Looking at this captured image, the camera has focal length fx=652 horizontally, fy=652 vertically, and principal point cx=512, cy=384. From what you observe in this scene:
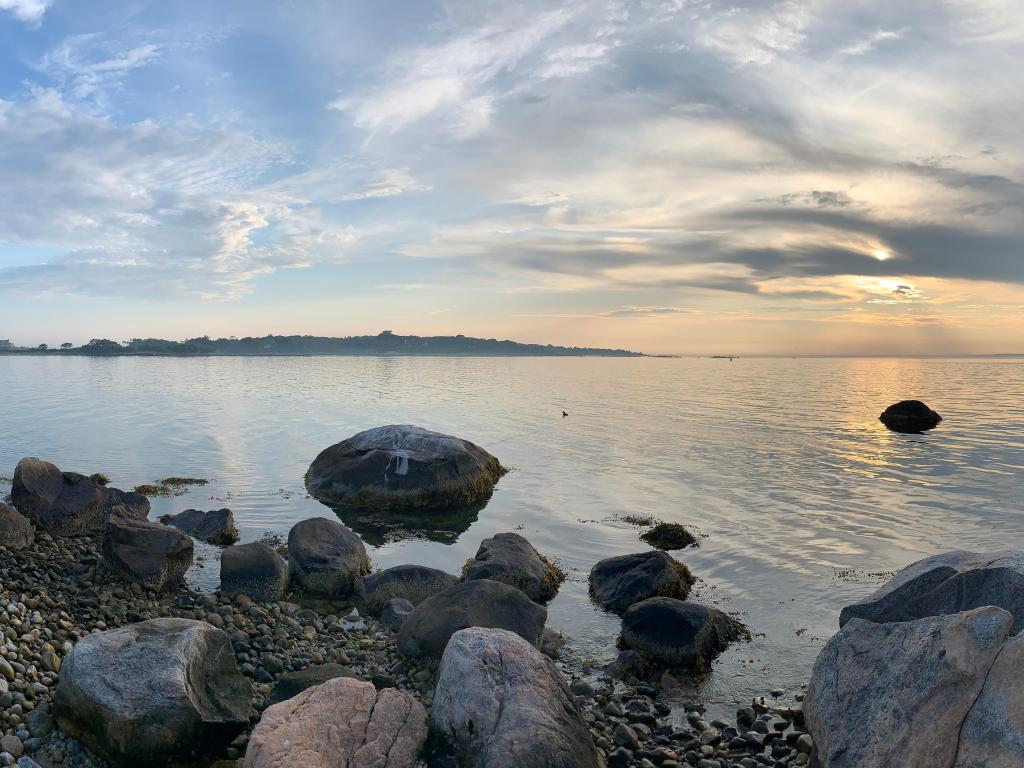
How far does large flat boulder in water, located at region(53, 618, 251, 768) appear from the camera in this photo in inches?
272

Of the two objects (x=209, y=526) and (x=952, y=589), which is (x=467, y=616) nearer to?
(x=952, y=589)

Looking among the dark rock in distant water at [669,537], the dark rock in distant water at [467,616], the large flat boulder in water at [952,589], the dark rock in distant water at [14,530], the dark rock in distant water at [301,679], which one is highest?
the large flat boulder in water at [952,589]

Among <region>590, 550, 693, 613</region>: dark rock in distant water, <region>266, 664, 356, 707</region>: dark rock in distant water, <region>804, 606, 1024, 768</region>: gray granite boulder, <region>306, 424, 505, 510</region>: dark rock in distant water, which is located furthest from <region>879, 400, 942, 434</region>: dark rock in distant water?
<region>266, 664, 356, 707</region>: dark rock in distant water

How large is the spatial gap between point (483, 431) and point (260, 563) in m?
26.6

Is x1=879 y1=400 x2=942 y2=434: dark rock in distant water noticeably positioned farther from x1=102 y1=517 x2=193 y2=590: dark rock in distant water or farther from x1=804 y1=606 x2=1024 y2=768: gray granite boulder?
x1=102 y1=517 x2=193 y2=590: dark rock in distant water

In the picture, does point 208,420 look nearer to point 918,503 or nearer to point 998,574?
point 918,503

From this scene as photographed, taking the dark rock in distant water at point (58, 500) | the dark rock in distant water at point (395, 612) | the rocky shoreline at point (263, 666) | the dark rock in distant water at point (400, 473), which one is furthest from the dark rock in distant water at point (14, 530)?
the dark rock in distant water at point (400, 473)

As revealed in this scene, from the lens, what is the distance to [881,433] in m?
39.3

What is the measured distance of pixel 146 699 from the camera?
706cm

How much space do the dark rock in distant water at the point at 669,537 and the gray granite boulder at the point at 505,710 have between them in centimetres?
1000

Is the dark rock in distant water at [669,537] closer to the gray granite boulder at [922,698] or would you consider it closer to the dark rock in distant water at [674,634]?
the dark rock in distant water at [674,634]

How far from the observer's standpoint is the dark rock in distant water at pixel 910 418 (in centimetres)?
4103

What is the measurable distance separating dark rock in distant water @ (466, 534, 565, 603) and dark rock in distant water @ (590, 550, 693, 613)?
38.0 inches

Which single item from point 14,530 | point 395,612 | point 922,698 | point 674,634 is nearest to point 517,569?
point 395,612
